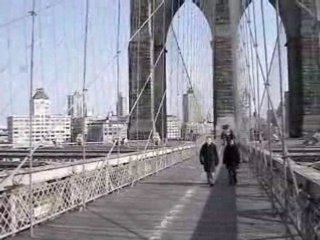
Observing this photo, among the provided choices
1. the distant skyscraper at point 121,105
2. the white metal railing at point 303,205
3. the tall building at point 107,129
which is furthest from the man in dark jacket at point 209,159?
the white metal railing at point 303,205

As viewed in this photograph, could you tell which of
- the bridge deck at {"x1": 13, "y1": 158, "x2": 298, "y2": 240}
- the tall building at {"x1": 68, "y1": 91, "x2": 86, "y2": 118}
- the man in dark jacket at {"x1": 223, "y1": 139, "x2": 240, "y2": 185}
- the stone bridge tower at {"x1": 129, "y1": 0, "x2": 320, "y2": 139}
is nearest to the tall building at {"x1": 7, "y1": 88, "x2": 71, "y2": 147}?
the tall building at {"x1": 68, "y1": 91, "x2": 86, "y2": 118}

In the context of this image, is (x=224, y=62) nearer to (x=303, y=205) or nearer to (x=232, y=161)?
(x=232, y=161)

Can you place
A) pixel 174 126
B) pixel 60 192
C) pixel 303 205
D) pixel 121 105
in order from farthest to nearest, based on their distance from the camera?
pixel 174 126, pixel 121 105, pixel 60 192, pixel 303 205

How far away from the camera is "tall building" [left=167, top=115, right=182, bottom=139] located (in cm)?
3096

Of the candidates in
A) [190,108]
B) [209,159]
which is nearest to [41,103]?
[209,159]

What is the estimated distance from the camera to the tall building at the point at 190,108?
31.7 metres

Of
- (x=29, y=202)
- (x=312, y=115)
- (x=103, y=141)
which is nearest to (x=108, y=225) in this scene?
(x=29, y=202)

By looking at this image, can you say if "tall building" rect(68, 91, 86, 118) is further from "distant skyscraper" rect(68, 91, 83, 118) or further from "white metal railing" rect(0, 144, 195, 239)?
"white metal railing" rect(0, 144, 195, 239)

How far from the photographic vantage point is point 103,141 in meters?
20.0

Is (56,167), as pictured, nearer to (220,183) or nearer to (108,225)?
(108,225)

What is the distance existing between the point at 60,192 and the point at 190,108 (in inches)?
974

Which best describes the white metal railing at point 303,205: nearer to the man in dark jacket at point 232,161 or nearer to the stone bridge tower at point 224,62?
the man in dark jacket at point 232,161

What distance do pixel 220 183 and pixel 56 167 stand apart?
19.9 ft

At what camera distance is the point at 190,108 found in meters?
33.0
